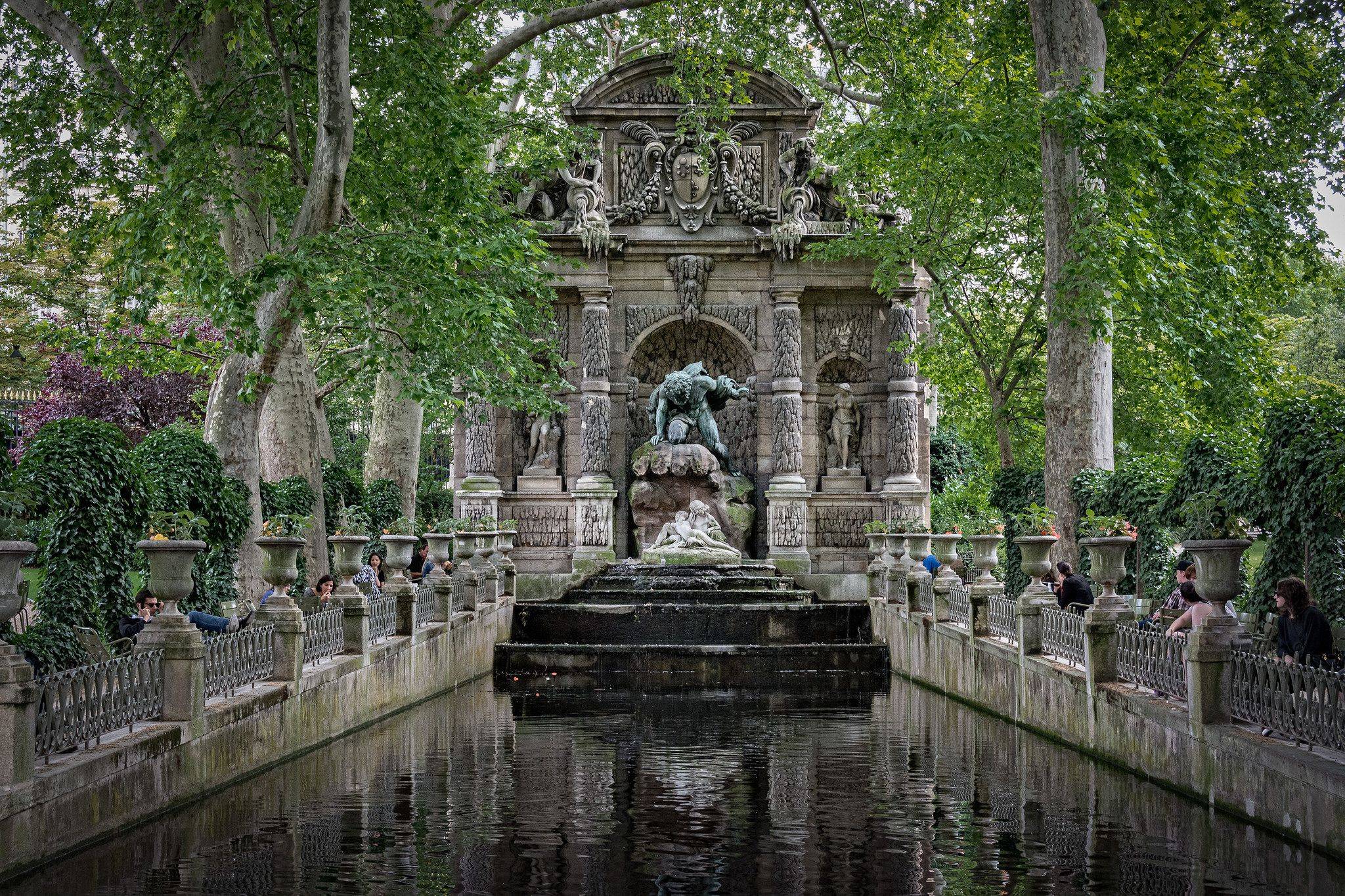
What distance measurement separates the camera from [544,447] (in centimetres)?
2678

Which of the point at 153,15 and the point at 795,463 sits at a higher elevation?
the point at 153,15

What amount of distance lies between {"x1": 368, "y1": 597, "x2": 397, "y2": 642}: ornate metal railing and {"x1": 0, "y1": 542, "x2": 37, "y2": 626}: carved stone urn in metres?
6.88

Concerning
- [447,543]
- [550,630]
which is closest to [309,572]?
[447,543]

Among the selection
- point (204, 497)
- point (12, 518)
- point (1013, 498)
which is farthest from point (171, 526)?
point (1013, 498)

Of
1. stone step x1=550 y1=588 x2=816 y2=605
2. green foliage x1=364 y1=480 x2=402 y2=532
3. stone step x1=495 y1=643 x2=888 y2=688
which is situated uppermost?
green foliage x1=364 y1=480 x2=402 y2=532

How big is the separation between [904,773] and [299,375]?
462 inches

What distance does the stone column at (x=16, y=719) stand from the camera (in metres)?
7.31

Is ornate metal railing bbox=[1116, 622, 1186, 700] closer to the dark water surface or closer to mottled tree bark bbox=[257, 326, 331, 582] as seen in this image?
the dark water surface

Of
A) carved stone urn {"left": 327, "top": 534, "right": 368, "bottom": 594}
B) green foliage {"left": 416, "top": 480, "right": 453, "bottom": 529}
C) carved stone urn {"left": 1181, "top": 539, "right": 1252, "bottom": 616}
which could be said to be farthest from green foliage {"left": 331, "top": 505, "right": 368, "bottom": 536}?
green foliage {"left": 416, "top": 480, "right": 453, "bottom": 529}

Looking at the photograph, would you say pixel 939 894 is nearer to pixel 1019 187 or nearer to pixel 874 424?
pixel 1019 187

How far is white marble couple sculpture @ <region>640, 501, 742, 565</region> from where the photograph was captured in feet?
79.1

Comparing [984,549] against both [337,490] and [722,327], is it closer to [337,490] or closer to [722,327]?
[337,490]

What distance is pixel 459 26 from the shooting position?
20.5 metres

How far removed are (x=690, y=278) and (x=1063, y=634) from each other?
14937mm
